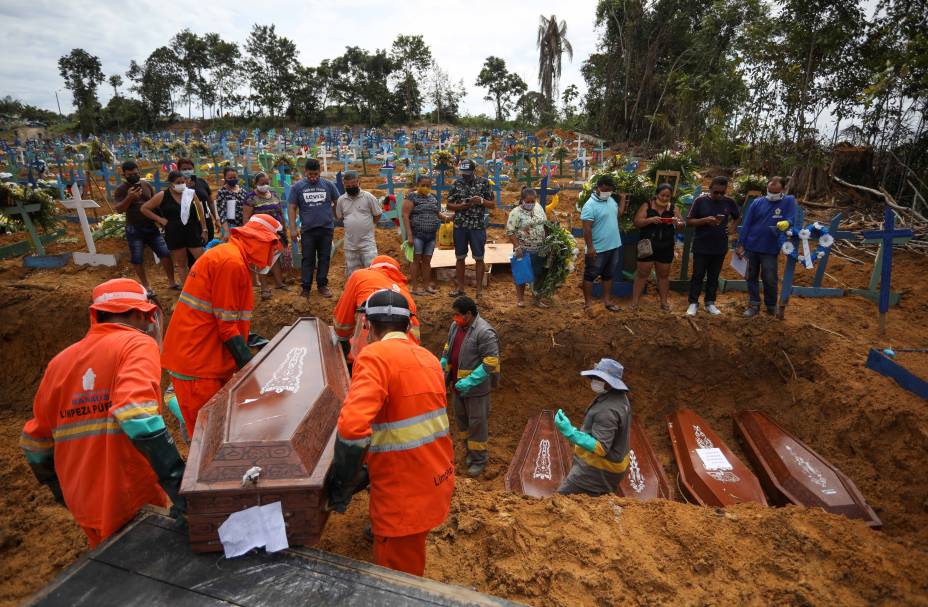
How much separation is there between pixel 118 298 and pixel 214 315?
0.98m

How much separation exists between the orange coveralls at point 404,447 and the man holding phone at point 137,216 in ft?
16.9

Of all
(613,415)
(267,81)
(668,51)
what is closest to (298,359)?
(613,415)

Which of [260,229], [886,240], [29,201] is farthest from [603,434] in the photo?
[29,201]

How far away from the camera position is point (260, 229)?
124 inches

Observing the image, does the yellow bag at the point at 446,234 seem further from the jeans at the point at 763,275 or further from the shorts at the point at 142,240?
the jeans at the point at 763,275

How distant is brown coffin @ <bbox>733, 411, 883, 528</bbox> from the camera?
378cm

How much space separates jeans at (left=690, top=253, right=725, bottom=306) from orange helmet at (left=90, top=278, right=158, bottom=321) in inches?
227

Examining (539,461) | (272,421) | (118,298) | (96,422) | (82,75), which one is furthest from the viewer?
(82,75)

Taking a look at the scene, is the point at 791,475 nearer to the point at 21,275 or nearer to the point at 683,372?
the point at 683,372

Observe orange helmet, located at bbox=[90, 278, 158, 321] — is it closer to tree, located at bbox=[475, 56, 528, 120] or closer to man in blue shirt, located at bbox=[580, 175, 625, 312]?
man in blue shirt, located at bbox=[580, 175, 625, 312]

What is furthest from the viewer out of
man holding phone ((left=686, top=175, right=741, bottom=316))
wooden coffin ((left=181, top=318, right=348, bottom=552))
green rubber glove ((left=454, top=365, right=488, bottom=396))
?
man holding phone ((left=686, top=175, right=741, bottom=316))

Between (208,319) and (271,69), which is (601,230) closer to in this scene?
(208,319)

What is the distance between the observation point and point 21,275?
7.22m

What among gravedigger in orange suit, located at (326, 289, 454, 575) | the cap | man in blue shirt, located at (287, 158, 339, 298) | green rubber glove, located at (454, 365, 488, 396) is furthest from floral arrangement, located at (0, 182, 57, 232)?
gravedigger in orange suit, located at (326, 289, 454, 575)
